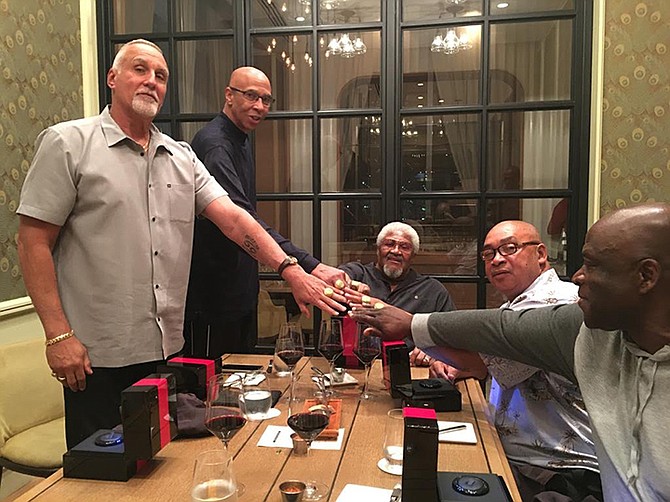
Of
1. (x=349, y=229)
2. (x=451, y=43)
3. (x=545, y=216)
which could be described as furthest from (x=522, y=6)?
(x=349, y=229)

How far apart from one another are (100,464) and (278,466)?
37 cm

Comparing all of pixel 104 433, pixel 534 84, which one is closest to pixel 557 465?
pixel 104 433

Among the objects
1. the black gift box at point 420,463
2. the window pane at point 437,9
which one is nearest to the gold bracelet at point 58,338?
the black gift box at point 420,463

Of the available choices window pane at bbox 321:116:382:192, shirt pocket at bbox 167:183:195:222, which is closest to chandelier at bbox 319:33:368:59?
window pane at bbox 321:116:382:192

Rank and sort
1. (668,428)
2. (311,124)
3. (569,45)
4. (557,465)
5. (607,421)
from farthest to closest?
(311,124) → (569,45) → (557,465) → (607,421) → (668,428)

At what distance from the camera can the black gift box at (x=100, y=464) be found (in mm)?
1214

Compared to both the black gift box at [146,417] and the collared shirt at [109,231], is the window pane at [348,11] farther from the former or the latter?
the black gift box at [146,417]

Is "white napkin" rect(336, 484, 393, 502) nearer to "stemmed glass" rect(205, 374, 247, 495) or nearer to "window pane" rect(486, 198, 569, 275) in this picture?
"stemmed glass" rect(205, 374, 247, 495)

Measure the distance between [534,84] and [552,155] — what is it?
0.40m

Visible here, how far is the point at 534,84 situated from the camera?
3.18 m

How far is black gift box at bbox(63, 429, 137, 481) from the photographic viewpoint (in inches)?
47.8

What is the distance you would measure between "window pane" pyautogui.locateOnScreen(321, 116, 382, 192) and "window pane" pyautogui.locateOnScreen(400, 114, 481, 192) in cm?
16

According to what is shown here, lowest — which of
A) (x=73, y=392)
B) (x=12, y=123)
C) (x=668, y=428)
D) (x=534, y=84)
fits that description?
(x=73, y=392)

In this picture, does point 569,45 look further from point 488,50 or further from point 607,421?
point 607,421
